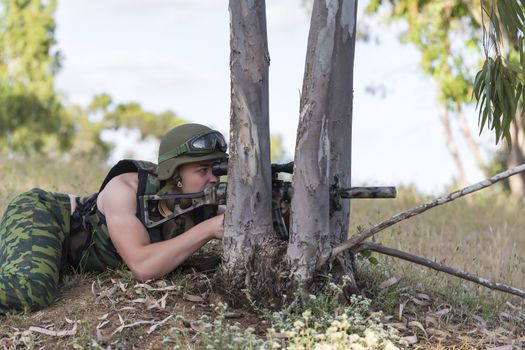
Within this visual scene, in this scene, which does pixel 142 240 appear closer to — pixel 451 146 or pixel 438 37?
pixel 438 37

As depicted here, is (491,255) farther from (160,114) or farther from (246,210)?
(160,114)

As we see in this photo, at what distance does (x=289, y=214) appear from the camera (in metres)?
5.26

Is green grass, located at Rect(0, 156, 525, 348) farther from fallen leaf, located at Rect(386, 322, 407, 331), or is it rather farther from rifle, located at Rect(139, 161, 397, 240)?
rifle, located at Rect(139, 161, 397, 240)

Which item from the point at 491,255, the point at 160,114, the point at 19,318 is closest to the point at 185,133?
the point at 19,318

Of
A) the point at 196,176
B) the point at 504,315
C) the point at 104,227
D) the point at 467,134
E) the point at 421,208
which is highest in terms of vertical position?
the point at 467,134

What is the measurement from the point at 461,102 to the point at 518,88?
1233cm

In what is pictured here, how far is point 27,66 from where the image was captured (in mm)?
26547

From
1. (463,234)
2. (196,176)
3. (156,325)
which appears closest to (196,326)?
(156,325)

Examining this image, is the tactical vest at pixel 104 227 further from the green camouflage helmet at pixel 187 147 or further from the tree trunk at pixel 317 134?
the tree trunk at pixel 317 134

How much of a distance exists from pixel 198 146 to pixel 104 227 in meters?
0.99

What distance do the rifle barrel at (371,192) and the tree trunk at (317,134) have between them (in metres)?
0.13

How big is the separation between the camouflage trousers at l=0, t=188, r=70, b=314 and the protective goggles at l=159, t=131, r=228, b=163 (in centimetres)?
102

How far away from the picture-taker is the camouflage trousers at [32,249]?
5.34m

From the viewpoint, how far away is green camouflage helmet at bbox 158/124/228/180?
536cm
